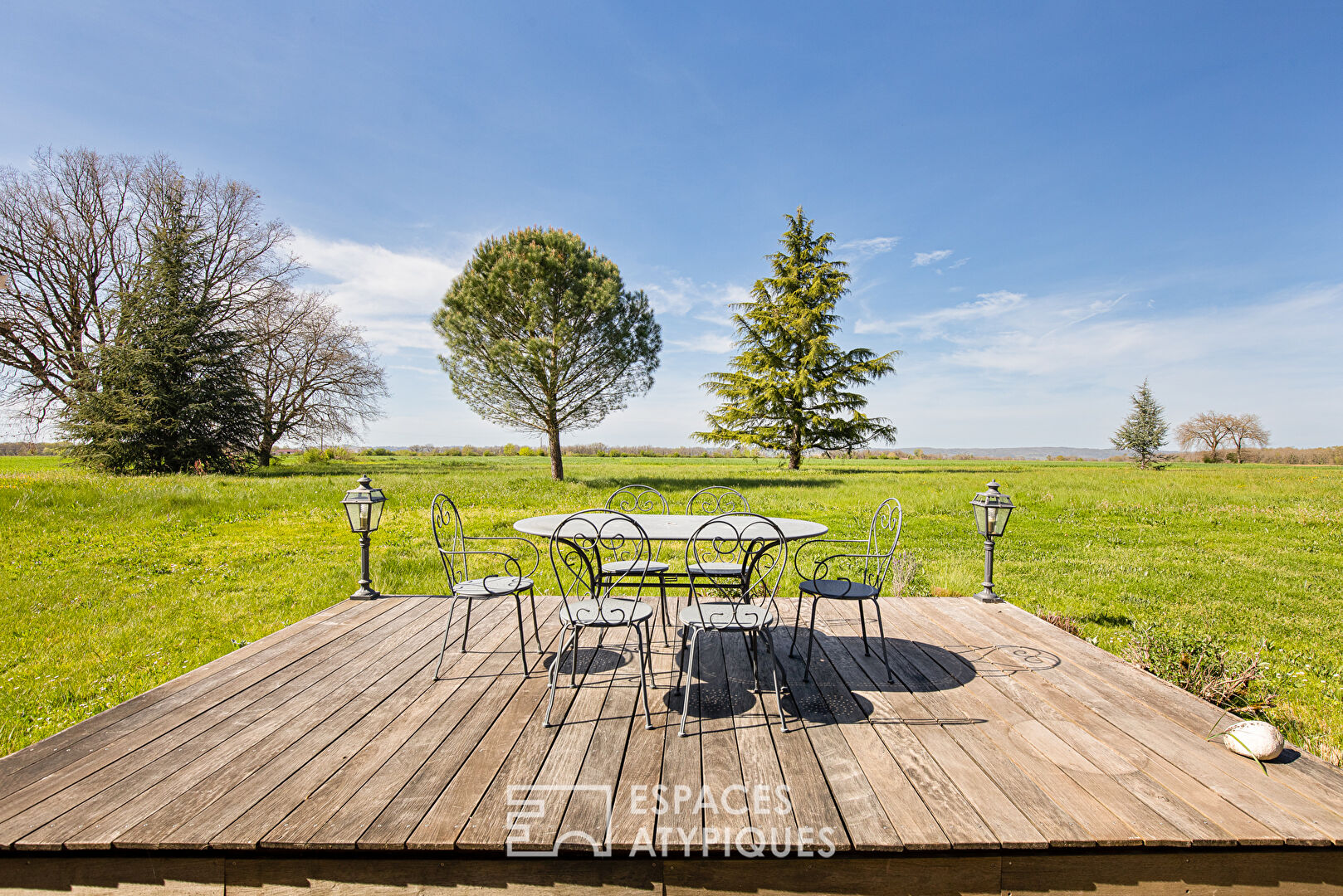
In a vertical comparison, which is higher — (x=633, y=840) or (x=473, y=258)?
(x=473, y=258)

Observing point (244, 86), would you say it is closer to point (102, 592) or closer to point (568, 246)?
point (102, 592)

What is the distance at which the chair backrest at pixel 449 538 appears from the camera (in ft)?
10.6

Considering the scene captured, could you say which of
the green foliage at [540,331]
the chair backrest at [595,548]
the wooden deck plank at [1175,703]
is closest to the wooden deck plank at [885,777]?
the chair backrest at [595,548]

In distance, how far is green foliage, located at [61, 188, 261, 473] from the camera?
14648 millimetres

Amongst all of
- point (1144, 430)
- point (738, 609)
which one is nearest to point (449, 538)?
point (738, 609)

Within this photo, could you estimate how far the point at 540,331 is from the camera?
16234 millimetres

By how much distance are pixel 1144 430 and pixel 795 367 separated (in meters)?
24.2

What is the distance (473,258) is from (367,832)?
56.6 ft

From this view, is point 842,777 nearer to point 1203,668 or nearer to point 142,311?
point 1203,668

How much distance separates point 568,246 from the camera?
1633 centimetres

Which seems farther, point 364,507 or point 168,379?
point 168,379

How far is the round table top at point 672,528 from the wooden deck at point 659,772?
0.86 metres

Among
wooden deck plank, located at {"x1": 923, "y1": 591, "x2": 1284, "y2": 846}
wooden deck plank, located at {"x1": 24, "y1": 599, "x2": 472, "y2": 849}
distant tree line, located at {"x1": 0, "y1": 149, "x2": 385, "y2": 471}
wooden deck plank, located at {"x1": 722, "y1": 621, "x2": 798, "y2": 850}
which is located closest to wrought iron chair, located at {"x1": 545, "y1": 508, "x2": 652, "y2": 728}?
wooden deck plank, located at {"x1": 722, "y1": 621, "x2": 798, "y2": 850}

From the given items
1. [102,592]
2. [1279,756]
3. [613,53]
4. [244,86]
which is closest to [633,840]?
[1279,756]
